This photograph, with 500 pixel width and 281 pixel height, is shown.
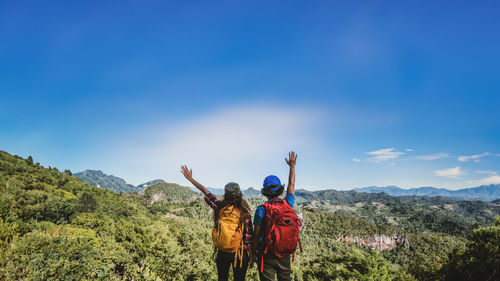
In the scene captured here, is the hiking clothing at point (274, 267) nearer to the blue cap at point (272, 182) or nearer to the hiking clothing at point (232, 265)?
the hiking clothing at point (232, 265)

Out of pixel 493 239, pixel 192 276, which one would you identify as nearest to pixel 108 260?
pixel 192 276

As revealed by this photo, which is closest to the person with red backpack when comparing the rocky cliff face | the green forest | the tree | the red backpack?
the red backpack

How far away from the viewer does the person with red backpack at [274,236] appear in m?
3.74

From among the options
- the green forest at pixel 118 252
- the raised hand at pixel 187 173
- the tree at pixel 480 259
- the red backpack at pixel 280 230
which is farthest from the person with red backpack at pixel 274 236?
the tree at pixel 480 259

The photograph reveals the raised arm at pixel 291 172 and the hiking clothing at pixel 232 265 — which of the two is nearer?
the hiking clothing at pixel 232 265

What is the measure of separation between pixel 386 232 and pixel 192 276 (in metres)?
163

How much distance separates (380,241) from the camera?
140 metres

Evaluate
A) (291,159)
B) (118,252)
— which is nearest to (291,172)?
(291,159)

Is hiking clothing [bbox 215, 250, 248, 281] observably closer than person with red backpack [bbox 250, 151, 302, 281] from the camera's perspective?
No

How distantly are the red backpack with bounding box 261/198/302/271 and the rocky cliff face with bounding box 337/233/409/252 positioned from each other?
15244cm

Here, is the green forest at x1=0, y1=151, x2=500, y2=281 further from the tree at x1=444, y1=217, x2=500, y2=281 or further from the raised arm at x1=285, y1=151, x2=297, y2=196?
the raised arm at x1=285, y1=151, x2=297, y2=196

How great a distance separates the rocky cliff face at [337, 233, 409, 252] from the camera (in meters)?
136

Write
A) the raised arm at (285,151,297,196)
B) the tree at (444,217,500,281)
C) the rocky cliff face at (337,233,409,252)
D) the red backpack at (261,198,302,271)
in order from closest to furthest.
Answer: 1. the red backpack at (261,198,302,271)
2. the raised arm at (285,151,297,196)
3. the tree at (444,217,500,281)
4. the rocky cliff face at (337,233,409,252)

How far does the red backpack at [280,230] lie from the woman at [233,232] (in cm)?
37
